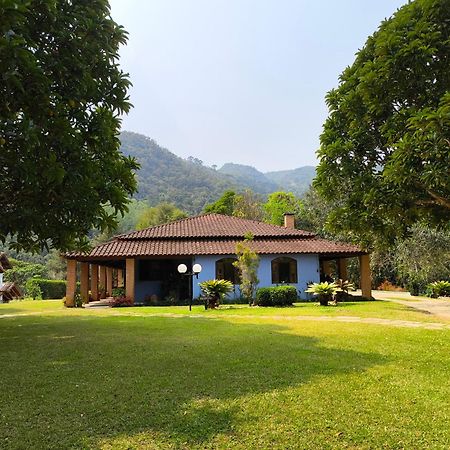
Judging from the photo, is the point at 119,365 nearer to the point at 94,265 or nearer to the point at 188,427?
the point at 188,427

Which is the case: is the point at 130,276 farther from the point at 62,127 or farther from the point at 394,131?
the point at 394,131

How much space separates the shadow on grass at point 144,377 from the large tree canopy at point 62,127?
8.28 ft

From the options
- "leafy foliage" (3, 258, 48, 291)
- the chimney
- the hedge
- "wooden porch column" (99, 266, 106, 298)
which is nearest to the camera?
the chimney

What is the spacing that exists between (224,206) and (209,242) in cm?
2775

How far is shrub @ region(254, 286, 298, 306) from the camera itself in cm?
1928

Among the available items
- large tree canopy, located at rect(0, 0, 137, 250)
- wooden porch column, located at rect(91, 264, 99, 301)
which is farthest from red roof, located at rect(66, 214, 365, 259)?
large tree canopy, located at rect(0, 0, 137, 250)

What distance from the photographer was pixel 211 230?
25.8 m

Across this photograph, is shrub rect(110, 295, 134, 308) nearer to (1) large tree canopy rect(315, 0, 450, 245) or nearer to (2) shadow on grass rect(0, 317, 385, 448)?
(2) shadow on grass rect(0, 317, 385, 448)

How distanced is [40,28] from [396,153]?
673 centimetres

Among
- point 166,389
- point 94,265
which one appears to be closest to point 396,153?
point 166,389

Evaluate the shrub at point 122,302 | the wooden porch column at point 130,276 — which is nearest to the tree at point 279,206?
the wooden porch column at point 130,276

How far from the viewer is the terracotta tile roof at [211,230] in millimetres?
24734

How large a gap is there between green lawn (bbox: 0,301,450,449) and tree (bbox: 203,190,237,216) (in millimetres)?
41114

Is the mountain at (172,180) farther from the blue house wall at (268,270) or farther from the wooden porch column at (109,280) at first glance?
the blue house wall at (268,270)
